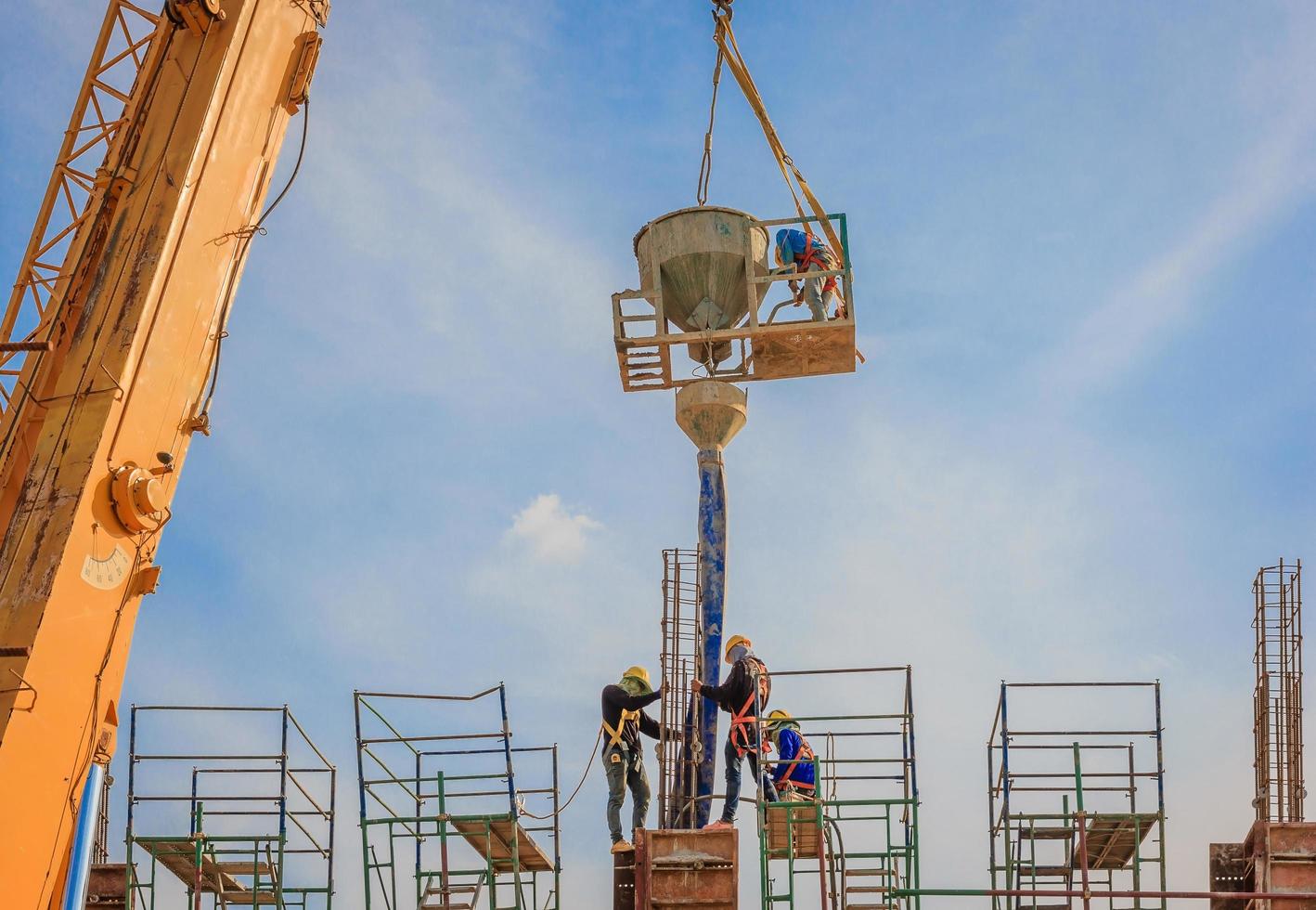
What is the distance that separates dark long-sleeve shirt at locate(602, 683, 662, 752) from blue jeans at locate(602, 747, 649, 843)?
147 millimetres

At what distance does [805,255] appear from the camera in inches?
904

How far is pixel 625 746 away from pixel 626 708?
0.44 m

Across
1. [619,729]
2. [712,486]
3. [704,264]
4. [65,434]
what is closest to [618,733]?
[619,729]

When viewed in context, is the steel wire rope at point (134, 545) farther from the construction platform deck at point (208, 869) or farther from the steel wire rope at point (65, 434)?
the construction platform deck at point (208, 869)

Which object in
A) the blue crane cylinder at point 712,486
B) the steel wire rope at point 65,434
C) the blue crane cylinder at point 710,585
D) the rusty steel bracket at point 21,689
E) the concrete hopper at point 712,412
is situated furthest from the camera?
the concrete hopper at point 712,412

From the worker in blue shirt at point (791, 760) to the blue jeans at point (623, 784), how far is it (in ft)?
5.13

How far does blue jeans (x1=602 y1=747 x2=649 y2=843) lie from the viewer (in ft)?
65.9

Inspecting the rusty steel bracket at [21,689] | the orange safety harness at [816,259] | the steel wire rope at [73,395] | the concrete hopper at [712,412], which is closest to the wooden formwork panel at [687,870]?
the concrete hopper at [712,412]

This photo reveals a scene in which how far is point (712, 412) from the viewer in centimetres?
2238

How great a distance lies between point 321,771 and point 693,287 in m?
7.78

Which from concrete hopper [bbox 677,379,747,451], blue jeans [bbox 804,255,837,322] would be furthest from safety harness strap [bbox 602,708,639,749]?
blue jeans [bbox 804,255,837,322]

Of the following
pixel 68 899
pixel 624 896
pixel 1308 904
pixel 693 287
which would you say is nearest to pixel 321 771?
pixel 624 896

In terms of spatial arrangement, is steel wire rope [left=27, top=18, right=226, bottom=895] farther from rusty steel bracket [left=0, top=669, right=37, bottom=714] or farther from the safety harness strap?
the safety harness strap

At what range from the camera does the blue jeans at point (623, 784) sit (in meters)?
20.1
